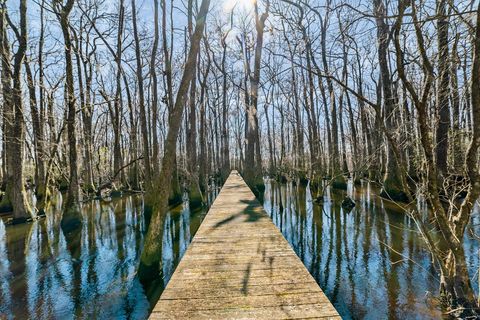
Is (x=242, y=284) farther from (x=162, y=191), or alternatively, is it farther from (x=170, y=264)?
(x=170, y=264)

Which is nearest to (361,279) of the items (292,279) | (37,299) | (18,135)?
(292,279)

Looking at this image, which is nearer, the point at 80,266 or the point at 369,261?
the point at 369,261

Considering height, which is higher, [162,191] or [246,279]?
[162,191]

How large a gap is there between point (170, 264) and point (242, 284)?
13.7ft

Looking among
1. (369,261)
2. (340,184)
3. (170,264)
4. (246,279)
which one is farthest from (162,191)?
(340,184)

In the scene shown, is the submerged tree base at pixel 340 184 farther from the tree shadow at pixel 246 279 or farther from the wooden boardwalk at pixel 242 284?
the tree shadow at pixel 246 279

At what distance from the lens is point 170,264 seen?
620 centimetres

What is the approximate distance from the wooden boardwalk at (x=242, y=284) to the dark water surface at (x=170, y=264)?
5.60 feet

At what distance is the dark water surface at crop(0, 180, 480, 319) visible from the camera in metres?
4.23

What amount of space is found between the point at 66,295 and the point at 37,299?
40cm

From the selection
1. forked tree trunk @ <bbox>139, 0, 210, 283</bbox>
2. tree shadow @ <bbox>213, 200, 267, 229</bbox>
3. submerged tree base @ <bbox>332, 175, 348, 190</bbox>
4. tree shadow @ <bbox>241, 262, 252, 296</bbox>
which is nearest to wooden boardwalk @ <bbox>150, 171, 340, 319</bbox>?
tree shadow @ <bbox>241, 262, 252, 296</bbox>

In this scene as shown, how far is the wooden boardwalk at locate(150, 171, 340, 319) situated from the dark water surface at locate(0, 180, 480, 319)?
5.60 ft

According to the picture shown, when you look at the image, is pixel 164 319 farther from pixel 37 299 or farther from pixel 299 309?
pixel 37 299

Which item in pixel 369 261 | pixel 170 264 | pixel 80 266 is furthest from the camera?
pixel 170 264
